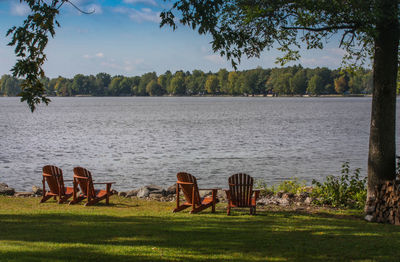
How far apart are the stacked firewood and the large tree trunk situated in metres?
0.45

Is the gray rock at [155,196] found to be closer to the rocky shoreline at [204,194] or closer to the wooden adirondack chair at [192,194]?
the rocky shoreline at [204,194]

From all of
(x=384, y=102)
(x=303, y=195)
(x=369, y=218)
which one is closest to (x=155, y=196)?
(x=303, y=195)

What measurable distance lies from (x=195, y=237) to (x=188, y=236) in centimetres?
14

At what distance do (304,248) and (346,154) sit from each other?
21052 mm

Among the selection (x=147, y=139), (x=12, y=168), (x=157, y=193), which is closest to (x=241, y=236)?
(x=157, y=193)

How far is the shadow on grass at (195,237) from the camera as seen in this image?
652cm

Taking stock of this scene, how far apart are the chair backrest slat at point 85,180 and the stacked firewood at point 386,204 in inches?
245

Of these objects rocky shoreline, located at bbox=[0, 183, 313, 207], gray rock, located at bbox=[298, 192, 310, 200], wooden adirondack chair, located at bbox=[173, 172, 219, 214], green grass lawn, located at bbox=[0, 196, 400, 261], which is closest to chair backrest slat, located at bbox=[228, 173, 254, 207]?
green grass lawn, located at bbox=[0, 196, 400, 261]

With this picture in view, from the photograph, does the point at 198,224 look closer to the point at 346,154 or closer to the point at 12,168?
the point at 12,168

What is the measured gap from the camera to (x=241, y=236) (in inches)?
307

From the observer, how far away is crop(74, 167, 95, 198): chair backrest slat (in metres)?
11.4

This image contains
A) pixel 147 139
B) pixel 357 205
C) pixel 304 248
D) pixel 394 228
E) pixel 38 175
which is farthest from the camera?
pixel 147 139

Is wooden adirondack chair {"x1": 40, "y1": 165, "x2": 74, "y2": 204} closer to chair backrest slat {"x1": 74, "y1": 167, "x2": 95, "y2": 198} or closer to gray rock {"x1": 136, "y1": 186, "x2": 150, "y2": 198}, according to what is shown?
chair backrest slat {"x1": 74, "y1": 167, "x2": 95, "y2": 198}

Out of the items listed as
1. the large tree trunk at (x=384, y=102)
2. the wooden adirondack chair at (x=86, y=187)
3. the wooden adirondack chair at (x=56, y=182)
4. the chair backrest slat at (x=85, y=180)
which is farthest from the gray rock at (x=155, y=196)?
the large tree trunk at (x=384, y=102)
